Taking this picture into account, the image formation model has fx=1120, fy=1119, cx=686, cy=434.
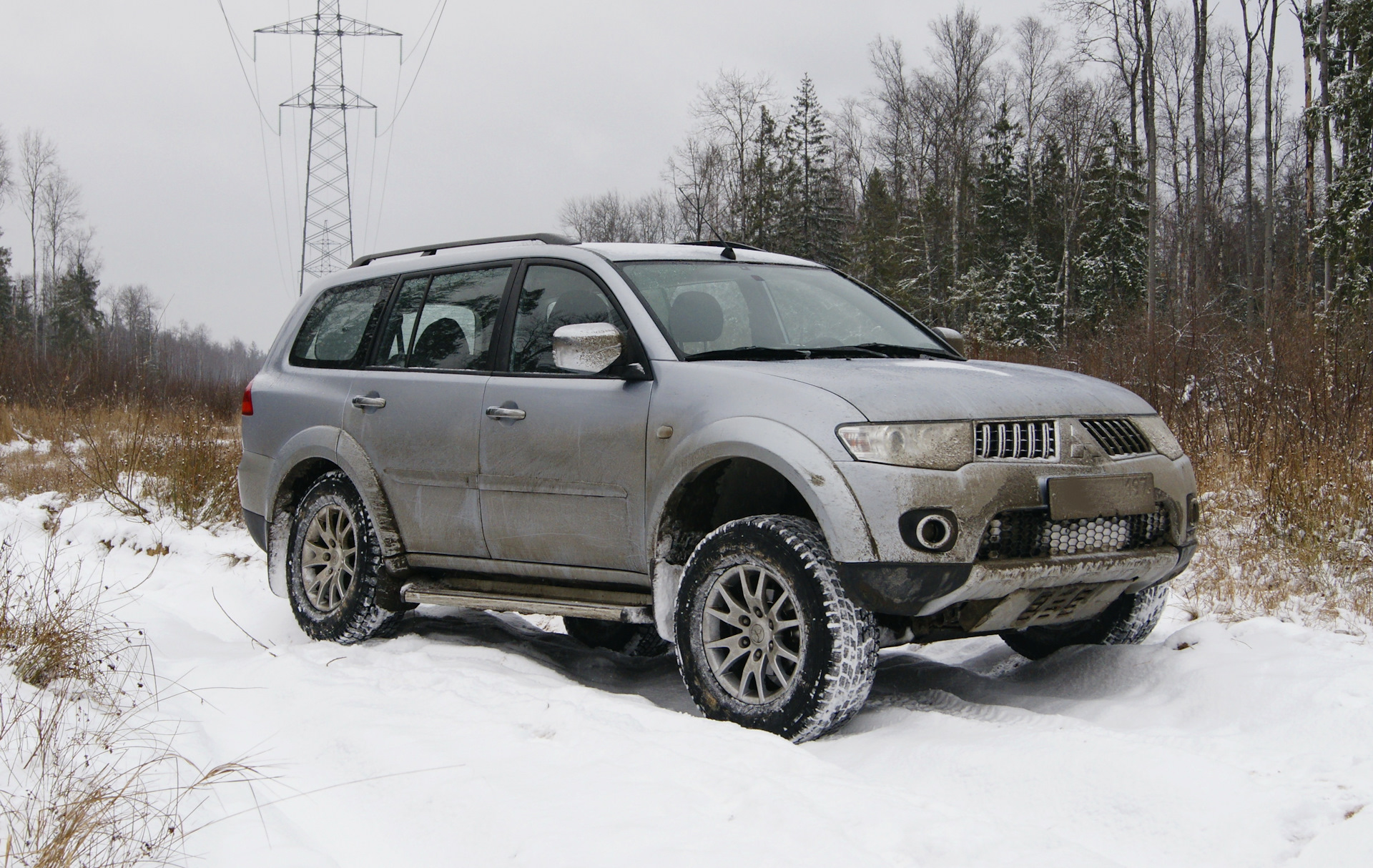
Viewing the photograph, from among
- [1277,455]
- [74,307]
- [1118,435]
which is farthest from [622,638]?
[74,307]

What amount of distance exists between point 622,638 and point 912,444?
109 inches

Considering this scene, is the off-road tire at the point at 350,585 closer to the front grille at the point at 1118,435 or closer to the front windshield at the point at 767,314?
the front windshield at the point at 767,314

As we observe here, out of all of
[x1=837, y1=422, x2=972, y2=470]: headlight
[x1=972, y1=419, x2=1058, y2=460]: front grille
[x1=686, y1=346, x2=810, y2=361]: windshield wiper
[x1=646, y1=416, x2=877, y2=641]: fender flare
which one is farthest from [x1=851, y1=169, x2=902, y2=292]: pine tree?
[x1=837, y1=422, x2=972, y2=470]: headlight

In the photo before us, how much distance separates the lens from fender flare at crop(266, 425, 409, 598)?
542 centimetres

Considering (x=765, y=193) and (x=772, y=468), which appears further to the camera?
→ (x=765, y=193)

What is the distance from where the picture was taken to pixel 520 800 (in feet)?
10.1

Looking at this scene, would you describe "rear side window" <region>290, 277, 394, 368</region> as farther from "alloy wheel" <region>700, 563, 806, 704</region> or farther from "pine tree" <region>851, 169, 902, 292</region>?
"pine tree" <region>851, 169, 902, 292</region>

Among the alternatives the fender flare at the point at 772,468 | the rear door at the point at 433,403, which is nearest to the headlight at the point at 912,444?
the fender flare at the point at 772,468

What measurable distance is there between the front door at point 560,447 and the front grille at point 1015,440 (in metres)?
1.30

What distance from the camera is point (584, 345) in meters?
4.21

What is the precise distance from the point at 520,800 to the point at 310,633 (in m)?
3.06

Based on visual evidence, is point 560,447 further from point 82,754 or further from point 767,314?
point 82,754

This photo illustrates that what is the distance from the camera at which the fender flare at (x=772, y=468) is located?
143 inches

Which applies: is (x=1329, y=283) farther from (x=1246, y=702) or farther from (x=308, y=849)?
(x=308, y=849)
